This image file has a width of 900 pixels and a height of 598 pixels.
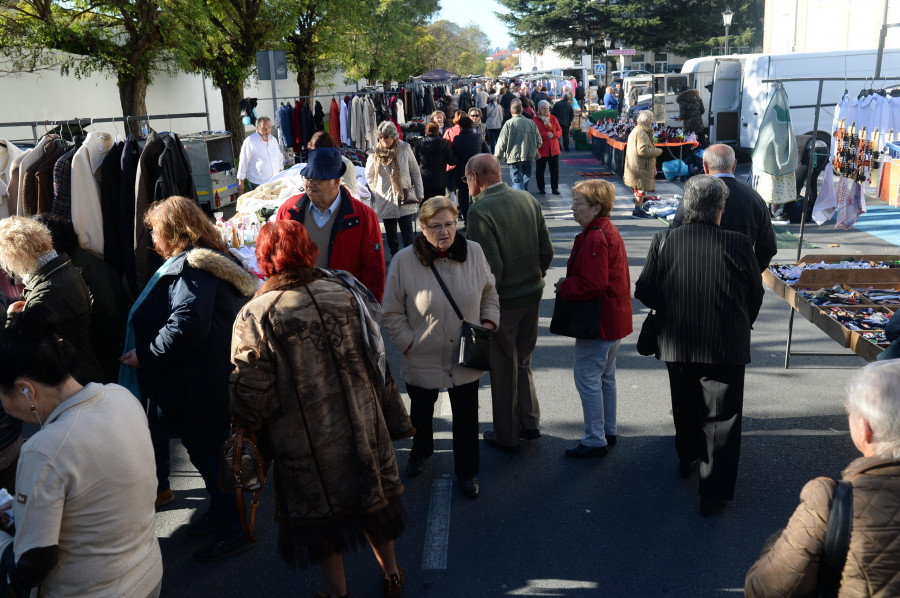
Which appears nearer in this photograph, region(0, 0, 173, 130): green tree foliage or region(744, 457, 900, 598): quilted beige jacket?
region(744, 457, 900, 598): quilted beige jacket

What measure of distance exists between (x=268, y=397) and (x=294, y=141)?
44.4 feet

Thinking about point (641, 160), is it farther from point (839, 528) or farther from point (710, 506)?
point (839, 528)

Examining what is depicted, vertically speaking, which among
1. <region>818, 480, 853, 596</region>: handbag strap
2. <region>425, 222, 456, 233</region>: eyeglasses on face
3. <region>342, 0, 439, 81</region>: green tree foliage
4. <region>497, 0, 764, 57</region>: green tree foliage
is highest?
<region>497, 0, 764, 57</region>: green tree foliage

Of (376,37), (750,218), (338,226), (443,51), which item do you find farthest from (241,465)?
(443,51)

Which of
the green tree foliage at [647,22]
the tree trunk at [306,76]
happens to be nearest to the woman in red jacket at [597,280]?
the tree trunk at [306,76]

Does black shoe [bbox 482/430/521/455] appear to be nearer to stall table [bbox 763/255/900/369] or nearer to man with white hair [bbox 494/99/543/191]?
stall table [bbox 763/255/900/369]

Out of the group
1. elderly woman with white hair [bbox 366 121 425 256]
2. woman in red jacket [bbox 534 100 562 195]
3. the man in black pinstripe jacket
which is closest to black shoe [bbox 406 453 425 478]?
the man in black pinstripe jacket

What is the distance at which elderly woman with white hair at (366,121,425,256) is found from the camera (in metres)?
9.34

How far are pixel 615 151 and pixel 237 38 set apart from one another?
921 centimetres

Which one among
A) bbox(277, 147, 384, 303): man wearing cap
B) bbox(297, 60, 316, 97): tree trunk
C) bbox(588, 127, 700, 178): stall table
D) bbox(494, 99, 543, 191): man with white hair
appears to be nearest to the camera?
bbox(277, 147, 384, 303): man wearing cap

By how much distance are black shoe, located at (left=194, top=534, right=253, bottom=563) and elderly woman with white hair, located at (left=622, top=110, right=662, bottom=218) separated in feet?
33.9

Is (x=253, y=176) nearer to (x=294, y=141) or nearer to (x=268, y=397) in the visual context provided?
(x=294, y=141)

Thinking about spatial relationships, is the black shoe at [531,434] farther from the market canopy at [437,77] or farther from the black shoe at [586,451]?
the market canopy at [437,77]

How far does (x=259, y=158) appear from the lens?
11.0m
